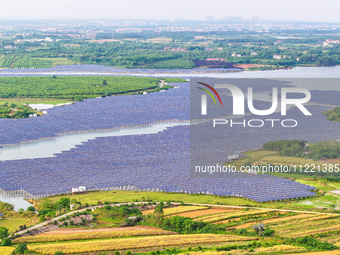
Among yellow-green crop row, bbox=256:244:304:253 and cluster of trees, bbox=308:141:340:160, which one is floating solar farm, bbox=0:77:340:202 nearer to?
cluster of trees, bbox=308:141:340:160

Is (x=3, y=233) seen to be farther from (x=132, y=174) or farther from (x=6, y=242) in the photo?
(x=132, y=174)

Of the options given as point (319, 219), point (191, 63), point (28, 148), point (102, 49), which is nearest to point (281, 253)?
point (319, 219)

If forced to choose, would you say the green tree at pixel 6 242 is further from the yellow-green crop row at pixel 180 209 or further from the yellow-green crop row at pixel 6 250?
the yellow-green crop row at pixel 180 209

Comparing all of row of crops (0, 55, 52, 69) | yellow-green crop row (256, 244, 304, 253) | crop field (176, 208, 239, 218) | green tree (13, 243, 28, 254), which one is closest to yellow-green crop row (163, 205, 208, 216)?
crop field (176, 208, 239, 218)

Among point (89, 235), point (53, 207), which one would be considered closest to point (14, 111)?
point (53, 207)

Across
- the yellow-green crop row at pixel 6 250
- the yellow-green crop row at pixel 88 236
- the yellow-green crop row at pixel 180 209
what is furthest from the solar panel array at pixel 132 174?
the yellow-green crop row at pixel 6 250

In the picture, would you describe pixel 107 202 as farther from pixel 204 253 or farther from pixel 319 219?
pixel 319 219
